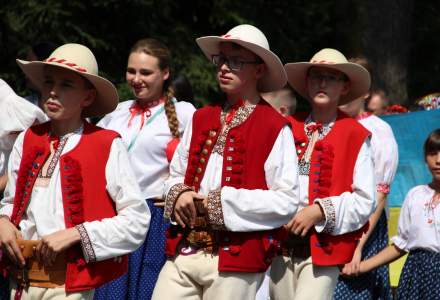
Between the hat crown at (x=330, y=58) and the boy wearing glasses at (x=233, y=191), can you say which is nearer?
the boy wearing glasses at (x=233, y=191)

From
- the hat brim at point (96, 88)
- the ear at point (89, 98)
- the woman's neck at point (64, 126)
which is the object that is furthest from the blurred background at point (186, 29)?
the woman's neck at point (64, 126)

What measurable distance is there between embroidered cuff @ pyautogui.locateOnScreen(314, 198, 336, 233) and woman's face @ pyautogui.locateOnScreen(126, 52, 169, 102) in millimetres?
1715

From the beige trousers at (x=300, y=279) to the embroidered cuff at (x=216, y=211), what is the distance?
2.61ft

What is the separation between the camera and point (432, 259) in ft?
22.4

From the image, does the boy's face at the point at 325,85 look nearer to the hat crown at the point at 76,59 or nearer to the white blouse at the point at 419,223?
the white blouse at the point at 419,223

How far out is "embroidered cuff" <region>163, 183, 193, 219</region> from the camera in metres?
5.25

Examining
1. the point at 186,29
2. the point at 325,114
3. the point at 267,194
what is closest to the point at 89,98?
the point at 267,194

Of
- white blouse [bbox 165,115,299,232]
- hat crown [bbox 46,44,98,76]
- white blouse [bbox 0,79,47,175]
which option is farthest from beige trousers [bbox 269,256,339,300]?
white blouse [bbox 0,79,47,175]

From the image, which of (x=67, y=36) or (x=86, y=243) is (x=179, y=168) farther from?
(x=67, y=36)

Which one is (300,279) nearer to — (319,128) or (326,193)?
(326,193)

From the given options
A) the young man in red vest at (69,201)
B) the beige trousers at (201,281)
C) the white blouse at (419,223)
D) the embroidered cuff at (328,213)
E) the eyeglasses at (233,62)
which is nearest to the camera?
the young man in red vest at (69,201)

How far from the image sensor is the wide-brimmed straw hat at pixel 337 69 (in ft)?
19.7

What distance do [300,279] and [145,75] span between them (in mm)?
1866

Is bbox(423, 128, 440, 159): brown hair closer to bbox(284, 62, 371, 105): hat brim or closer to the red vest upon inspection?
bbox(284, 62, 371, 105): hat brim
